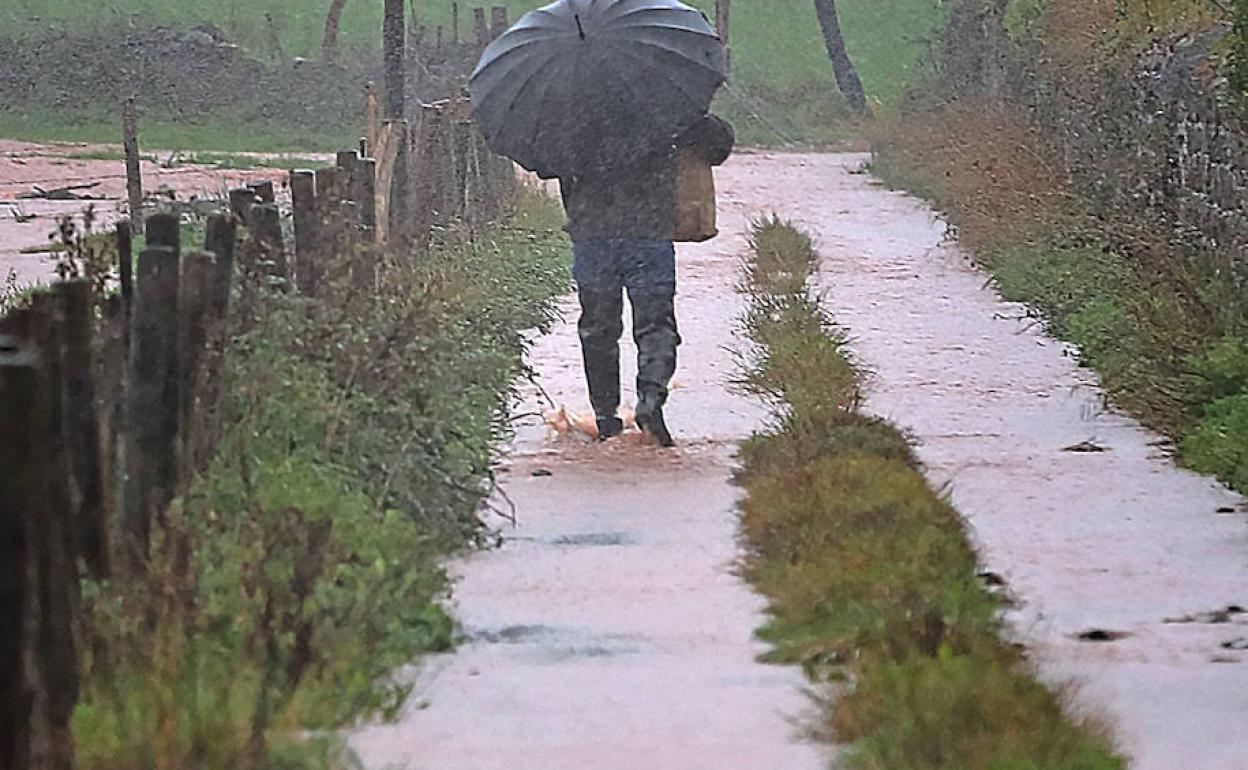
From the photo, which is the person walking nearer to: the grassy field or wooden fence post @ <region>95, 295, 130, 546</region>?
wooden fence post @ <region>95, 295, 130, 546</region>

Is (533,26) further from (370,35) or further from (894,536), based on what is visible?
(370,35)

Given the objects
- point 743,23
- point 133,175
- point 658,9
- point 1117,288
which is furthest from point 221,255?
point 743,23

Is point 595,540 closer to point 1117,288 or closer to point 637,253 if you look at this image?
point 637,253

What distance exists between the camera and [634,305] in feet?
32.5

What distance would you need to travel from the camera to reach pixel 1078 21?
18906 millimetres

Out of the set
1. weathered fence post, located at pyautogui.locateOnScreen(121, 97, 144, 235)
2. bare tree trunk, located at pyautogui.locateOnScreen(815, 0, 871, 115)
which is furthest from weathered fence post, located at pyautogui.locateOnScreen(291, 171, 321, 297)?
bare tree trunk, located at pyautogui.locateOnScreen(815, 0, 871, 115)

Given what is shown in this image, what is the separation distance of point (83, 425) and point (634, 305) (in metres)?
4.43

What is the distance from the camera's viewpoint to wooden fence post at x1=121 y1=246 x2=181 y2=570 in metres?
6.23

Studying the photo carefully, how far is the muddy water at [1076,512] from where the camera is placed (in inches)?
235

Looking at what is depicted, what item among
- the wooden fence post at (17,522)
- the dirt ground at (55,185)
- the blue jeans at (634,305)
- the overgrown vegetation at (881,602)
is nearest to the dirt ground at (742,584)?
the overgrown vegetation at (881,602)

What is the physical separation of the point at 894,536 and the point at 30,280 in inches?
433

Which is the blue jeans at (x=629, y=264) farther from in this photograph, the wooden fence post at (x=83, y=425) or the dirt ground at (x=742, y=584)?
the wooden fence post at (x=83, y=425)

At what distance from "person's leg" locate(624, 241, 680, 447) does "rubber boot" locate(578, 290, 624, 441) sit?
92 millimetres

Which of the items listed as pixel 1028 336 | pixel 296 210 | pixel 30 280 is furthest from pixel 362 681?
pixel 30 280
